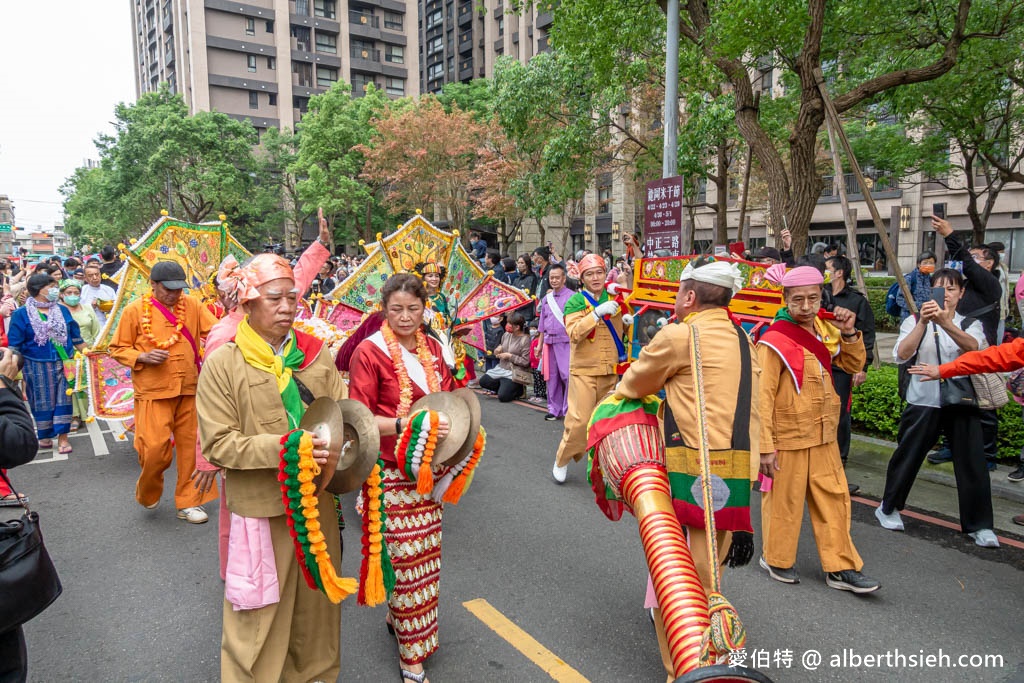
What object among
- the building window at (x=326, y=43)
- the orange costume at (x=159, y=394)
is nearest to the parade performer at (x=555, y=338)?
the orange costume at (x=159, y=394)

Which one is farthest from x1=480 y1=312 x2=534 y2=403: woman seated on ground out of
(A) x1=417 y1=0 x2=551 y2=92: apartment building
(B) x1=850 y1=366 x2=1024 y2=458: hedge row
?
(A) x1=417 y1=0 x2=551 y2=92: apartment building

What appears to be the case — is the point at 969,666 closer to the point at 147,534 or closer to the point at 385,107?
the point at 147,534

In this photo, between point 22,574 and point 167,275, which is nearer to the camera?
point 22,574

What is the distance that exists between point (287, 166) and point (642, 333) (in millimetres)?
36693

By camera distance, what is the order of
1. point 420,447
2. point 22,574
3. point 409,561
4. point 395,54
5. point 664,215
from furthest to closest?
point 395,54 → point 664,215 → point 409,561 → point 420,447 → point 22,574

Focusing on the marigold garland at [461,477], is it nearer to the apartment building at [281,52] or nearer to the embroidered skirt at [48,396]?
the embroidered skirt at [48,396]

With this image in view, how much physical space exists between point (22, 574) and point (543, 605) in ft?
8.33

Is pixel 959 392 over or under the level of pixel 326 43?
under

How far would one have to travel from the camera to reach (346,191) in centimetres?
3173

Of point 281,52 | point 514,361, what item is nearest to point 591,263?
point 514,361

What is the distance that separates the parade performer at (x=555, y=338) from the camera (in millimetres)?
7098

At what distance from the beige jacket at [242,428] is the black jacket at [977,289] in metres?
4.75

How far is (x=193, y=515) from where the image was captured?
5246 millimetres

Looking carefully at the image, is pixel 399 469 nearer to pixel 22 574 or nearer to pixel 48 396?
pixel 22 574
